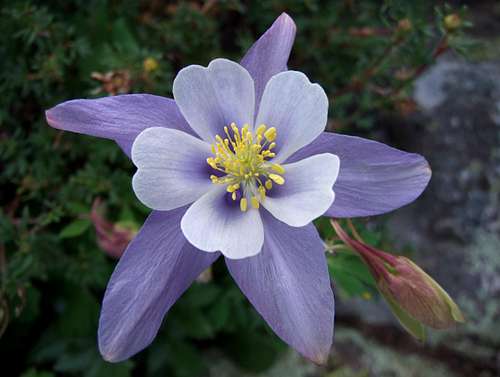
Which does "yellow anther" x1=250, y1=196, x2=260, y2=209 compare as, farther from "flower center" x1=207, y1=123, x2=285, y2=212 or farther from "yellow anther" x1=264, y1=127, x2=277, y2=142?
"yellow anther" x1=264, y1=127, x2=277, y2=142

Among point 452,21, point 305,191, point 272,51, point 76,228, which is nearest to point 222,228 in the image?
point 305,191

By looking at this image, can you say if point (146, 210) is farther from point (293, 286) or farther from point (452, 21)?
point (452, 21)

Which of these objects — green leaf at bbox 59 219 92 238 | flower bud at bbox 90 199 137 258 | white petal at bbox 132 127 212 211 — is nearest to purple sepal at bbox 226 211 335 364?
white petal at bbox 132 127 212 211

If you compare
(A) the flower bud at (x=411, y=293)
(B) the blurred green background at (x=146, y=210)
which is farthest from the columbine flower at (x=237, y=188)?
(B) the blurred green background at (x=146, y=210)

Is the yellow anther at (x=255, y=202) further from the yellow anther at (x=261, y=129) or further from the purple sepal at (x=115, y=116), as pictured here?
the purple sepal at (x=115, y=116)

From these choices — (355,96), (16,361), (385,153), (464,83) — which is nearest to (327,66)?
(355,96)

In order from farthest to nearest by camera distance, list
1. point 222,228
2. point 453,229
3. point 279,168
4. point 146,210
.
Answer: point 453,229 → point 146,210 → point 279,168 → point 222,228

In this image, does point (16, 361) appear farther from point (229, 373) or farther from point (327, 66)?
point (327, 66)
